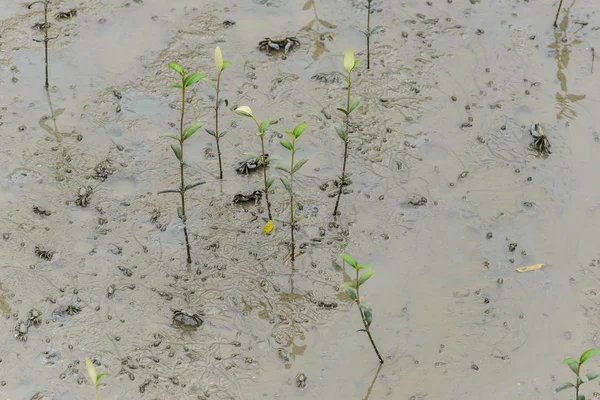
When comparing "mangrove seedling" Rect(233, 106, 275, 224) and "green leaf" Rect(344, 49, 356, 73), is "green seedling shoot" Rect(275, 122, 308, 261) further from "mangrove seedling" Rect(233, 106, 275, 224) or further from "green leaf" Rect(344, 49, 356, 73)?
"green leaf" Rect(344, 49, 356, 73)

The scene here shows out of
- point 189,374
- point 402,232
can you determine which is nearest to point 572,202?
point 402,232

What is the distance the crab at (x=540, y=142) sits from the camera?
5.59 metres

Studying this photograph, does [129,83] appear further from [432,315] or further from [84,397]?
[432,315]

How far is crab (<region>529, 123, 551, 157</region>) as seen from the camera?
18.3ft

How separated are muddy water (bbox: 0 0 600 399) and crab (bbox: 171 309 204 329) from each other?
0.15ft

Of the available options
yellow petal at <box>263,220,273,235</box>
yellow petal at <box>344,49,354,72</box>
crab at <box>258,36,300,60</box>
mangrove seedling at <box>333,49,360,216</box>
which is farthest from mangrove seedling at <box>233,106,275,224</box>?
crab at <box>258,36,300,60</box>

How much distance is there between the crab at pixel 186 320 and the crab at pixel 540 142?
3033 millimetres

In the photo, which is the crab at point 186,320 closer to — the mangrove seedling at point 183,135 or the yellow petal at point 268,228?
the mangrove seedling at point 183,135

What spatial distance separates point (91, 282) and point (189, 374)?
1.01m

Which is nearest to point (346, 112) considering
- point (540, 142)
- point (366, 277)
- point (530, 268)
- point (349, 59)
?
point (349, 59)

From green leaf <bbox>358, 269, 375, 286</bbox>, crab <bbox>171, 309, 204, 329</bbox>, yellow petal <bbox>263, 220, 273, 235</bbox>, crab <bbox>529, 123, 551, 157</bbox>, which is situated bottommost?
crab <bbox>171, 309, 204, 329</bbox>

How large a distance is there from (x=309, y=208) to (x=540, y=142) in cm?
199

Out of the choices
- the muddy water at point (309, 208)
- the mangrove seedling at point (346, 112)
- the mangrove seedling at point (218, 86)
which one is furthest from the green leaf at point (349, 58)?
the muddy water at point (309, 208)

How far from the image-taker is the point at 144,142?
5609 mm
